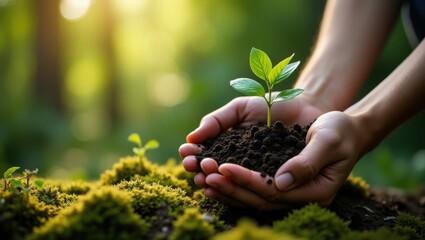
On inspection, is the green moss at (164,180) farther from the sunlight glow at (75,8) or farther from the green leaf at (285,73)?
the sunlight glow at (75,8)

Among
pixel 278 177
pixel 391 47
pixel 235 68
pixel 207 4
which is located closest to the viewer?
pixel 278 177

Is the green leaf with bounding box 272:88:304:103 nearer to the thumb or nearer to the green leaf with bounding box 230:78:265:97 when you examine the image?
the green leaf with bounding box 230:78:265:97

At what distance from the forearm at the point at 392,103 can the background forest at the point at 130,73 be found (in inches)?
98.5

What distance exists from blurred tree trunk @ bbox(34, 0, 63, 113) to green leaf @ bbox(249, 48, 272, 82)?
8.57 metres

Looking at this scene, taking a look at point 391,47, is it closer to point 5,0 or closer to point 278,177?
point 278,177

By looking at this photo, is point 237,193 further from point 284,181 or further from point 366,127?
point 366,127

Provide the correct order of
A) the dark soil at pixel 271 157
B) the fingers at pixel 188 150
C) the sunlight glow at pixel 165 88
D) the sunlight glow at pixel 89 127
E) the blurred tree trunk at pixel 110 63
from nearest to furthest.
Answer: the dark soil at pixel 271 157 → the fingers at pixel 188 150 → the sunlight glow at pixel 89 127 → the blurred tree trunk at pixel 110 63 → the sunlight glow at pixel 165 88

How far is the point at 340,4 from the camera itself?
3523 millimetres

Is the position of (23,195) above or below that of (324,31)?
below

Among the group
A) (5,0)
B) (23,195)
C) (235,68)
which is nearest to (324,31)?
(23,195)

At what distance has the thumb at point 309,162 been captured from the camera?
2.02 meters

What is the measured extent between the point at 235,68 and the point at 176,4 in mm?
7182

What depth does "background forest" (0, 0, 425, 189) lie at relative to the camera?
8375 mm

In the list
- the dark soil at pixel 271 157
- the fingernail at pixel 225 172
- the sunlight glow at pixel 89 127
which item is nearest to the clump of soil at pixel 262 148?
the dark soil at pixel 271 157
